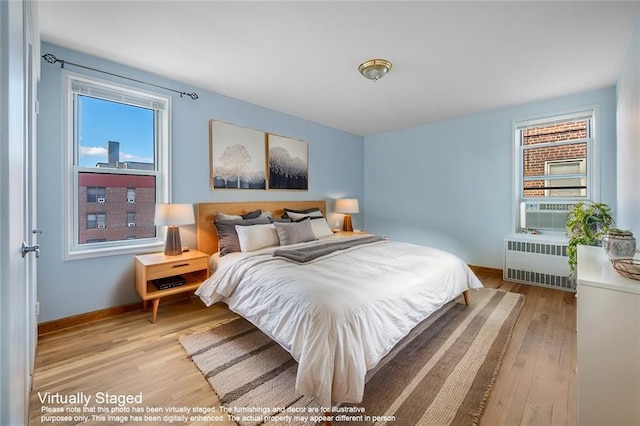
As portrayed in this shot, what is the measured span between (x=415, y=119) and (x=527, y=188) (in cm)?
193

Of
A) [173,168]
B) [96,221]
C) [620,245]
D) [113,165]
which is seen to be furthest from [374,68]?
[96,221]

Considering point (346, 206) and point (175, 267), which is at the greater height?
point (346, 206)

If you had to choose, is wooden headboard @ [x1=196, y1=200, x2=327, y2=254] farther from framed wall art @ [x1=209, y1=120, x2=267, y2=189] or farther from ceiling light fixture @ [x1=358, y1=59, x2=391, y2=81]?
ceiling light fixture @ [x1=358, y1=59, x2=391, y2=81]

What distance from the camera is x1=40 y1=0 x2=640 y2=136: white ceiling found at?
1.86 m

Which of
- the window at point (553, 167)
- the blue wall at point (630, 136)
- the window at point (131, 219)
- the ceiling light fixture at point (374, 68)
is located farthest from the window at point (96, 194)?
the window at point (553, 167)

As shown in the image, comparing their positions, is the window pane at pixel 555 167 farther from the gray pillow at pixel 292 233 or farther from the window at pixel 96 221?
the window at pixel 96 221

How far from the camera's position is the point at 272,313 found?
1.81 metres

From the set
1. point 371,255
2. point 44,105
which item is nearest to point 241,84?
point 44,105

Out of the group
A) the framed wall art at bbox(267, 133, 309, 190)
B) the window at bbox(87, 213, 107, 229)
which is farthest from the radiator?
the window at bbox(87, 213, 107, 229)

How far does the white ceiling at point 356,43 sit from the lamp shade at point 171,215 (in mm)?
1406

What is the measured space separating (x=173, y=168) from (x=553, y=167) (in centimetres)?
490

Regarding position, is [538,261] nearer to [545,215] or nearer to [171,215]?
[545,215]

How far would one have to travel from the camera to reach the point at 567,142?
3533 millimetres

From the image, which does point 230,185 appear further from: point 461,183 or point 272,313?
point 461,183
